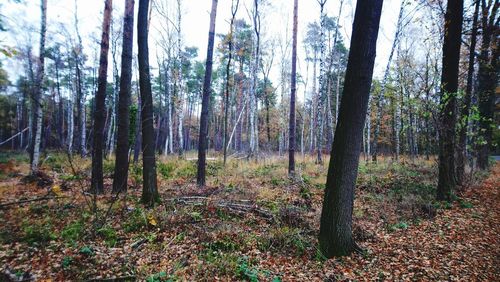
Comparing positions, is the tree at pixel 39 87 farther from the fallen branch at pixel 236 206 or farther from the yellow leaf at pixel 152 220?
the yellow leaf at pixel 152 220

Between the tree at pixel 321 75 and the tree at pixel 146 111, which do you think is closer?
the tree at pixel 146 111

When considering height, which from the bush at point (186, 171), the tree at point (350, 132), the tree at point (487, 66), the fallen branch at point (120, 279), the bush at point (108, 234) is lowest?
the fallen branch at point (120, 279)

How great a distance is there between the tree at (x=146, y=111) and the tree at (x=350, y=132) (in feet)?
15.6

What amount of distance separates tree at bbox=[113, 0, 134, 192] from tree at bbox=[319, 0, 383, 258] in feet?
21.2

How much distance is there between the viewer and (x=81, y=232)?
4.87 m

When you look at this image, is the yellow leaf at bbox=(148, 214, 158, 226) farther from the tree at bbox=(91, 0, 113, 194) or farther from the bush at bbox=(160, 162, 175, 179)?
the bush at bbox=(160, 162, 175, 179)

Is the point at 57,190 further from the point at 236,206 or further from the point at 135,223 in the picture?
the point at 236,206

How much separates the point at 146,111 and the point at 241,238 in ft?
13.8

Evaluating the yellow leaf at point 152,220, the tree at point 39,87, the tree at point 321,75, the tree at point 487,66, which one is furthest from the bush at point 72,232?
the tree at point 321,75

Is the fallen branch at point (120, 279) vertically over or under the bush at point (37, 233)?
under

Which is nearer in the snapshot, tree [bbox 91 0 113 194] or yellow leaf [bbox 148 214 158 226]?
yellow leaf [bbox 148 214 158 226]

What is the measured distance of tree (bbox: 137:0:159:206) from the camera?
6.36 meters

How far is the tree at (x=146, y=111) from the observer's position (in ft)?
20.9

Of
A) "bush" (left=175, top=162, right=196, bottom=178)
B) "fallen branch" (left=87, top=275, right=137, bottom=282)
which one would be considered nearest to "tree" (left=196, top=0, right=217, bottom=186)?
"bush" (left=175, top=162, right=196, bottom=178)
